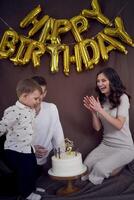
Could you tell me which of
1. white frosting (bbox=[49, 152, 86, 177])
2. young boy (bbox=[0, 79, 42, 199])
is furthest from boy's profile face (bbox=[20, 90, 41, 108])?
white frosting (bbox=[49, 152, 86, 177])

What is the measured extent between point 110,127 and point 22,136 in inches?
35.6

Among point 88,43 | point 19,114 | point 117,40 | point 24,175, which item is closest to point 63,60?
point 88,43

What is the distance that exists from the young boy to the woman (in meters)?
0.57

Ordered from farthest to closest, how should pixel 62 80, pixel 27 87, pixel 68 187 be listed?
pixel 62 80 < pixel 68 187 < pixel 27 87

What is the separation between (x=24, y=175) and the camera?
2449 millimetres

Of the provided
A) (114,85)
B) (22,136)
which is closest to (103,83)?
(114,85)

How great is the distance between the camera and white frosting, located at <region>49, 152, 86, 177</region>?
2.48 meters

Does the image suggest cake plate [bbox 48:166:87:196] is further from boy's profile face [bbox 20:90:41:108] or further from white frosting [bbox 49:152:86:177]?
boy's profile face [bbox 20:90:41:108]

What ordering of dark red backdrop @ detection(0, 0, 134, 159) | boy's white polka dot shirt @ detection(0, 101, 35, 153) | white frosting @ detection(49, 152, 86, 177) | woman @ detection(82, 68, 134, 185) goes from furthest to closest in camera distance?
dark red backdrop @ detection(0, 0, 134, 159)
woman @ detection(82, 68, 134, 185)
white frosting @ detection(49, 152, 86, 177)
boy's white polka dot shirt @ detection(0, 101, 35, 153)

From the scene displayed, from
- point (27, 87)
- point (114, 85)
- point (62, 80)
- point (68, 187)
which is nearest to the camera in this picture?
point (27, 87)

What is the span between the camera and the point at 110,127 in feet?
9.87

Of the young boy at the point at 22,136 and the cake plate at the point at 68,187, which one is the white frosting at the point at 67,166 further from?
the young boy at the point at 22,136

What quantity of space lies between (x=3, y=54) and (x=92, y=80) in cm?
87

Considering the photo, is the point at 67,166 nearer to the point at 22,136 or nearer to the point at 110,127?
the point at 22,136
